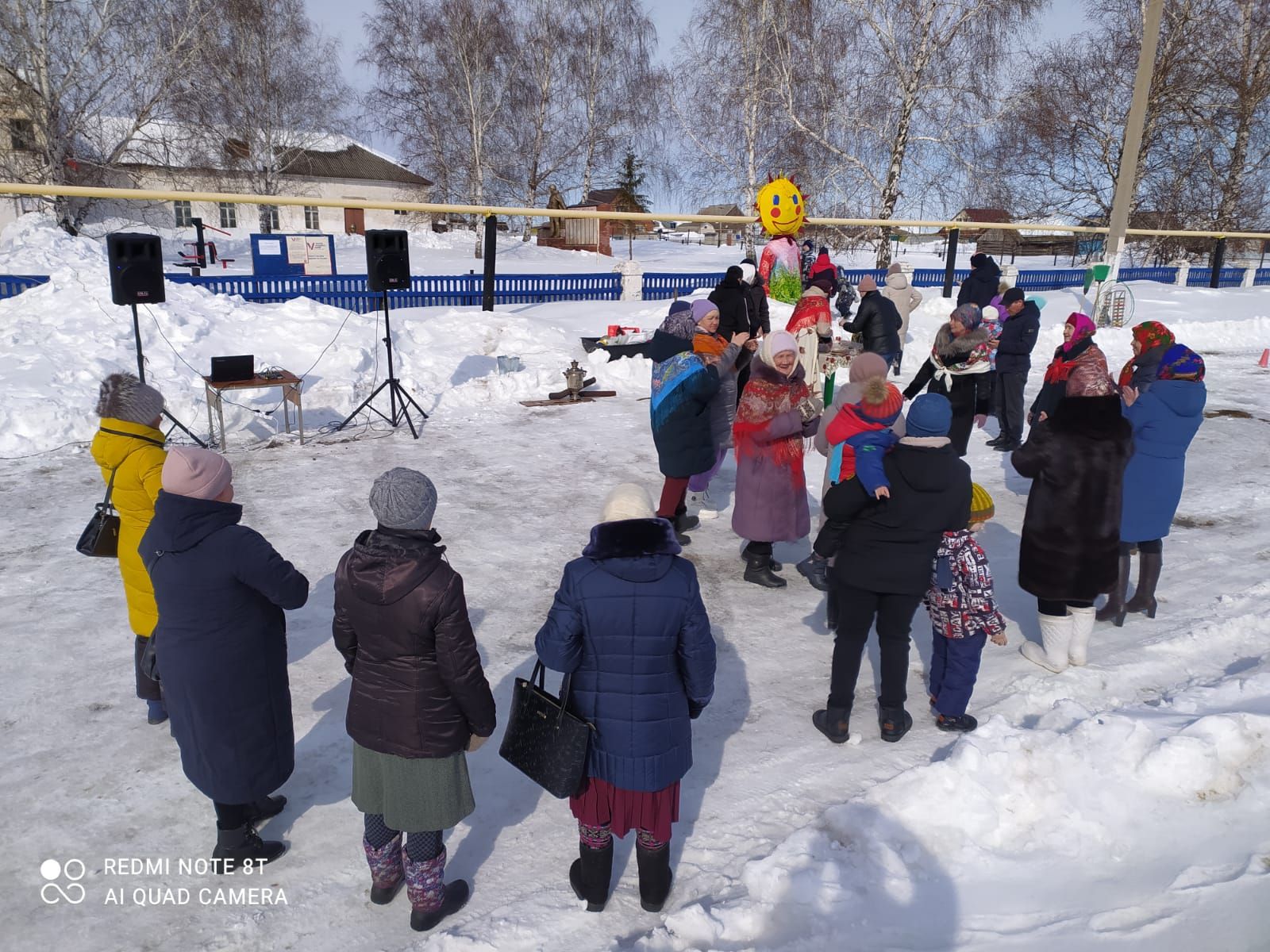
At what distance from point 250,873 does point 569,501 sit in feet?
14.2

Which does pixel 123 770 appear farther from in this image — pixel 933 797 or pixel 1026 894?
pixel 1026 894

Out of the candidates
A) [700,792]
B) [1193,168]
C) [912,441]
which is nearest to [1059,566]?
[912,441]

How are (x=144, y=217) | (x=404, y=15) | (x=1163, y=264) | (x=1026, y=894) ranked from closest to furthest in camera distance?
(x=1026, y=894)
(x=1163, y=264)
(x=404, y=15)
(x=144, y=217)

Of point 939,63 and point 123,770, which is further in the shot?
point 939,63

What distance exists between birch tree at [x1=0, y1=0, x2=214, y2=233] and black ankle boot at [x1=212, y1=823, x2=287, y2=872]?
85.0 ft

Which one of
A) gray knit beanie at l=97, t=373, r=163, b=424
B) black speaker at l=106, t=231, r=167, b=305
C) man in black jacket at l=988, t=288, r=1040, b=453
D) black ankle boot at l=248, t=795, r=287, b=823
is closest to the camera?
black ankle boot at l=248, t=795, r=287, b=823

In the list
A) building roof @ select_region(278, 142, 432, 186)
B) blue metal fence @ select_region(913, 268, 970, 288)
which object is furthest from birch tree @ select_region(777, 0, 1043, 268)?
building roof @ select_region(278, 142, 432, 186)

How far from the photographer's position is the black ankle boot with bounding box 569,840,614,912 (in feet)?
9.16

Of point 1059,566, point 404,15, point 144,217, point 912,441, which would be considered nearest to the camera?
point 912,441

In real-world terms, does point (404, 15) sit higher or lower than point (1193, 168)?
higher

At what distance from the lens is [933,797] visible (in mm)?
3193

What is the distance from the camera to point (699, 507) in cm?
696

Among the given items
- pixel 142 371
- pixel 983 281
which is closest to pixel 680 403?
pixel 142 371

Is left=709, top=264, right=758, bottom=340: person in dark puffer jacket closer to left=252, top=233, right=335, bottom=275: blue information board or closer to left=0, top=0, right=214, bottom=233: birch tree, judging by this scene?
left=252, top=233, right=335, bottom=275: blue information board
